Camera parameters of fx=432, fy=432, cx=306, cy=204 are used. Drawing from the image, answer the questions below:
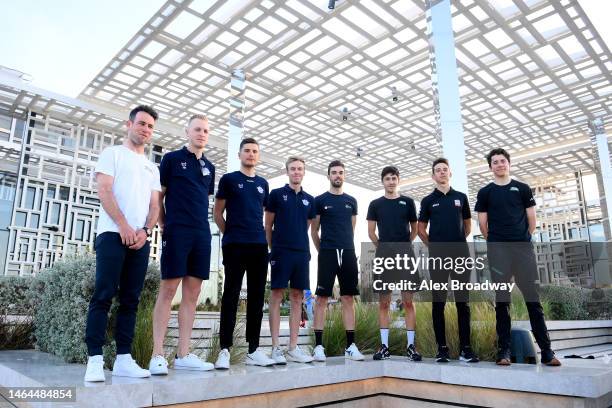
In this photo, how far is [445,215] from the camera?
338cm

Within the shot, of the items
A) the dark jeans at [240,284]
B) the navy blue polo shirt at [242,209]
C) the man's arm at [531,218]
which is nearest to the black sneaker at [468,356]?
the man's arm at [531,218]

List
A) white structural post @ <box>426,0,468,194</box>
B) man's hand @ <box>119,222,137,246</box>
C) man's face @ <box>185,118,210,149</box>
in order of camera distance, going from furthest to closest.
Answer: white structural post @ <box>426,0,468,194</box>, man's face @ <box>185,118,210,149</box>, man's hand @ <box>119,222,137,246</box>

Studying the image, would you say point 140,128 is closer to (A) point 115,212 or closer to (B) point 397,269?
(A) point 115,212

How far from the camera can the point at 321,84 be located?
11.4 meters

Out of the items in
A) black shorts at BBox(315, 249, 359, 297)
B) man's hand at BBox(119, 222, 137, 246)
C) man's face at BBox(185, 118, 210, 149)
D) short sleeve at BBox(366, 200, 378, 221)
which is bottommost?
black shorts at BBox(315, 249, 359, 297)

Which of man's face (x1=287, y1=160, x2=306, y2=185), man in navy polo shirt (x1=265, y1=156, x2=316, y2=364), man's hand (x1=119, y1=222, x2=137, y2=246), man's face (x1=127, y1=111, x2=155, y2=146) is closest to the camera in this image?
man's hand (x1=119, y1=222, x2=137, y2=246)

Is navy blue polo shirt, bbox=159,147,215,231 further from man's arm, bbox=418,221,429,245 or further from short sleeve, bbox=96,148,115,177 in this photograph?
man's arm, bbox=418,221,429,245

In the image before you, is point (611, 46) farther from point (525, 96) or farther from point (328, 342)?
point (328, 342)

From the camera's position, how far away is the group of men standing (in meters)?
2.34

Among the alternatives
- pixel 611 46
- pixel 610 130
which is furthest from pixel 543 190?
pixel 611 46

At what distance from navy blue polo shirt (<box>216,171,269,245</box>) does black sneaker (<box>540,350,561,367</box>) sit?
2134 millimetres

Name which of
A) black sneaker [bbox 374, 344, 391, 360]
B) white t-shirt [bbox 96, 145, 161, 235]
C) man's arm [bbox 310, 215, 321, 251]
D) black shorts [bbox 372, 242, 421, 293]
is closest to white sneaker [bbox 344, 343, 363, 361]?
black sneaker [bbox 374, 344, 391, 360]

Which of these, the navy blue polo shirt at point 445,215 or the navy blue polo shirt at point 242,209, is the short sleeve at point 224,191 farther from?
the navy blue polo shirt at point 445,215

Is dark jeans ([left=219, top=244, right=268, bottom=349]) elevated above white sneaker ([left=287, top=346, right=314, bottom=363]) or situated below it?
above
